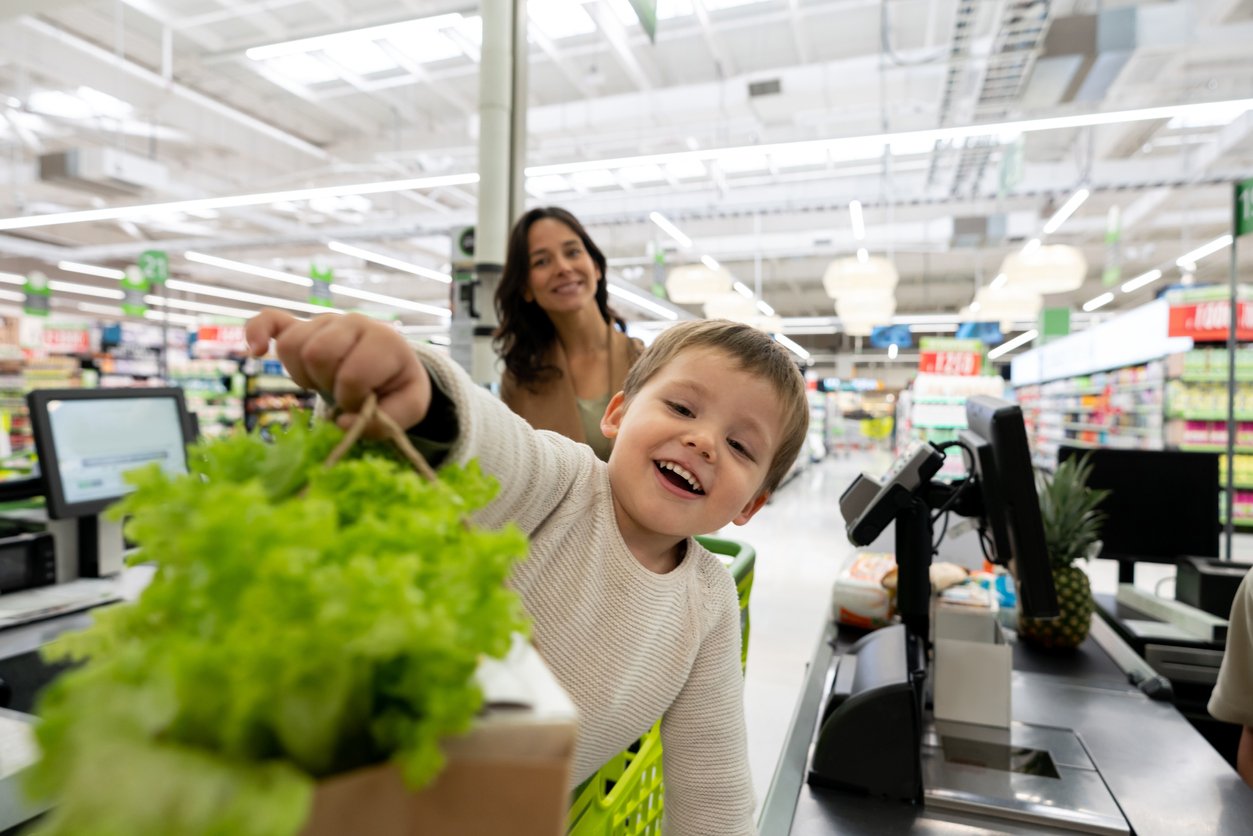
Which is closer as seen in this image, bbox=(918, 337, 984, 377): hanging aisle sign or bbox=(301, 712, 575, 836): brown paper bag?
bbox=(301, 712, 575, 836): brown paper bag

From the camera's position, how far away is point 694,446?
902mm

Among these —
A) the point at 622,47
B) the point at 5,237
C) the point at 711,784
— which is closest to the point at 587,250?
the point at 711,784

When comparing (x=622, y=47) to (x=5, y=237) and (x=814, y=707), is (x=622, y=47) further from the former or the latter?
(x=5, y=237)

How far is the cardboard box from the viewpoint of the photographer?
32 centimetres

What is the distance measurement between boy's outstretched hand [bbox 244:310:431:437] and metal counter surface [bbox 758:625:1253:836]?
35.3 inches

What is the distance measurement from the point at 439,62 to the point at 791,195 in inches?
230

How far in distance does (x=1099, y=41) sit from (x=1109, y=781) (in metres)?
5.28

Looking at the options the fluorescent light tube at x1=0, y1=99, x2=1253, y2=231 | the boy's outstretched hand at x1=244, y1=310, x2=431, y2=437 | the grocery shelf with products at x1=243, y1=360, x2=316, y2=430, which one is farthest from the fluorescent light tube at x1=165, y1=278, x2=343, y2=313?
the boy's outstretched hand at x1=244, y1=310, x2=431, y2=437

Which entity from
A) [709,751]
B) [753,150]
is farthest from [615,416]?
[753,150]

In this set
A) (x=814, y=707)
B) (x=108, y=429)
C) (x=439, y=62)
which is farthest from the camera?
(x=439, y=62)

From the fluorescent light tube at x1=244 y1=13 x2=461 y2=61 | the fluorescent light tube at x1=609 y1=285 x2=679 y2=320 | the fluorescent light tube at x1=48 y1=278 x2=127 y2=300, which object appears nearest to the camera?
the fluorescent light tube at x1=244 y1=13 x2=461 y2=61

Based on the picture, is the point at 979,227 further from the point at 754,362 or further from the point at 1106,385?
the point at 754,362

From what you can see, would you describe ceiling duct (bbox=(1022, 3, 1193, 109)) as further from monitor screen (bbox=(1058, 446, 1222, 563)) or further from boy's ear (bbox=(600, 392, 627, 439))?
boy's ear (bbox=(600, 392, 627, 439))

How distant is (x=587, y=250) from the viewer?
82.4 inches
